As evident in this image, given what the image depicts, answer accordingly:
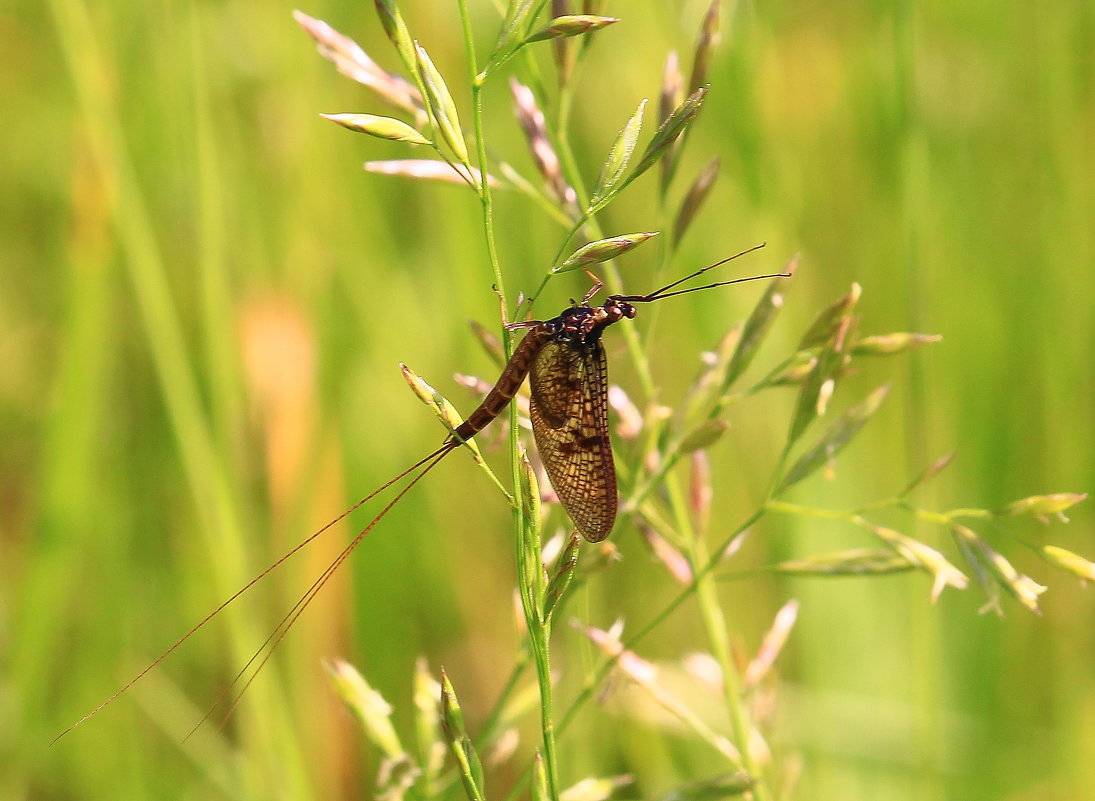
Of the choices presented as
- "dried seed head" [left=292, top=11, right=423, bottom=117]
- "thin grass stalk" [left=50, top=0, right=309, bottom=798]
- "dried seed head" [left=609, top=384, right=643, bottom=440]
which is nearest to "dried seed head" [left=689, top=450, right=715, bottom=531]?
"dried seed head" [left=609, top=384, right=643, bottom=440]

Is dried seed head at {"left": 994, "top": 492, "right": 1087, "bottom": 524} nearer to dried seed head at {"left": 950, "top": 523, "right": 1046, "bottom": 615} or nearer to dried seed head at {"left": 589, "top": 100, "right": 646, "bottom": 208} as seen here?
dried seed head at {"left": 950, "top": 523, "right": 1046, "bottom": 615}

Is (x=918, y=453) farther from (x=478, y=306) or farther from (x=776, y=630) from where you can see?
(x=478, y=306)

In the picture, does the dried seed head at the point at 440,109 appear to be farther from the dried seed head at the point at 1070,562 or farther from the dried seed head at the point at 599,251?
the dried seed head at the point at 1070,562

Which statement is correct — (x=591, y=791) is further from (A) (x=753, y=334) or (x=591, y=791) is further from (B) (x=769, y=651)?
(A) (x=753, y=334)

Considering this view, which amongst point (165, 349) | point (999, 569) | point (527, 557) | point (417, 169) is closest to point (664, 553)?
point (999, 569)

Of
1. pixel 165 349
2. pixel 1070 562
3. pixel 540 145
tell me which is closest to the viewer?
pixel 1070 562

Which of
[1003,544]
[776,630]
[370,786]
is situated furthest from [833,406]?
[370,786]

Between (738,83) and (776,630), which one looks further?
(738,83)

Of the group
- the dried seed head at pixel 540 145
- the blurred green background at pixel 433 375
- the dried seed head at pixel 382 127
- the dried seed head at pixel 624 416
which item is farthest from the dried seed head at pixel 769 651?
the dried seed head at pixel 382 127
